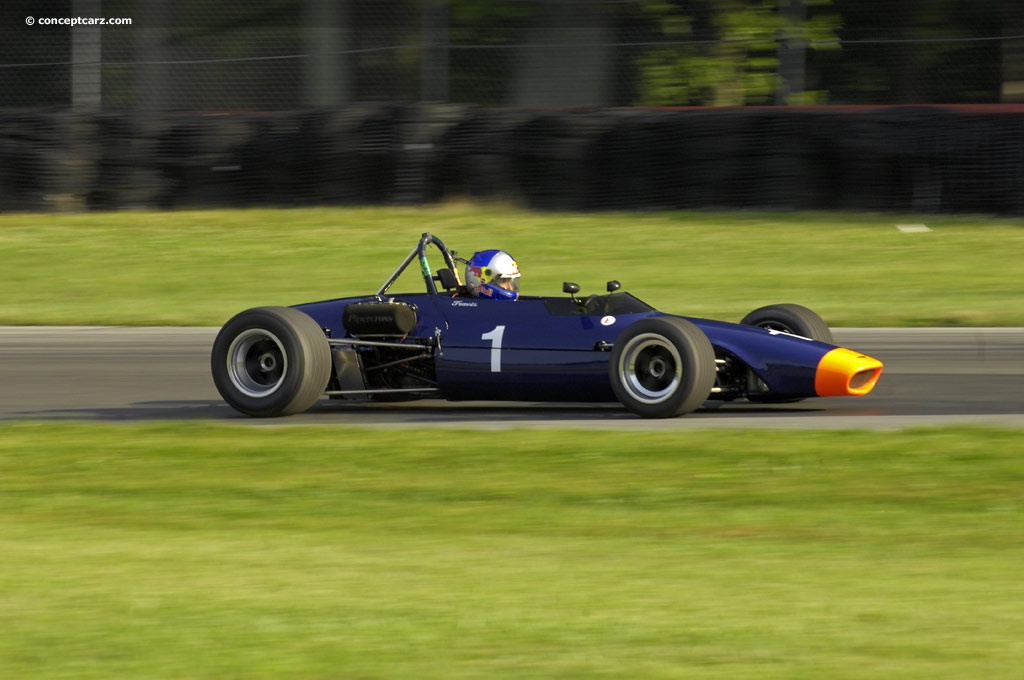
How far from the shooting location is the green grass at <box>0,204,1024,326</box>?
51.7 feet

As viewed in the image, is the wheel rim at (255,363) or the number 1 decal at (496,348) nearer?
the number 1 decal at (496,348)

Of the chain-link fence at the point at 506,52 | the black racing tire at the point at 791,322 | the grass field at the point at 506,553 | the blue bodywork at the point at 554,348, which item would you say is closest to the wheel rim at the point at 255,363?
the grass field at the point at 506,553

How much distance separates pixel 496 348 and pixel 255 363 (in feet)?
4.71

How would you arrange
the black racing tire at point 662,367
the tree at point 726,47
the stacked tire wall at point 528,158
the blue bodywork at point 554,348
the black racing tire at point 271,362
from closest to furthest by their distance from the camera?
1. the black racing tire at point 662,367
2. the blue bodywork at point 554,348
3. the black racing tire at point 271,362
4. the stacked tire wall at point 528,158
5. the tree at point 726,47

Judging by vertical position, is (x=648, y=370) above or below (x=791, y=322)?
below

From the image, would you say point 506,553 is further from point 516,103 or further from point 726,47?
point 726,47

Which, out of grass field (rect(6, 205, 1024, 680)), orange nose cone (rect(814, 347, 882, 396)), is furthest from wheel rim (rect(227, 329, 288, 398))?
orange nose cone (rect(814, 347, 882, 396))

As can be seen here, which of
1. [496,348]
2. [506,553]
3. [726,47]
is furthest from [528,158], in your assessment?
[506,553]

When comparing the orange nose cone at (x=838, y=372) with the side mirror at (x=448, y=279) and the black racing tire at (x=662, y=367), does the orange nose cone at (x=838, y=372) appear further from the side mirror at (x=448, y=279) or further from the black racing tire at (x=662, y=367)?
the side mirror at (x=448, y=279)

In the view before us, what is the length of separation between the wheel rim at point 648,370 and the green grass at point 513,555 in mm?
550

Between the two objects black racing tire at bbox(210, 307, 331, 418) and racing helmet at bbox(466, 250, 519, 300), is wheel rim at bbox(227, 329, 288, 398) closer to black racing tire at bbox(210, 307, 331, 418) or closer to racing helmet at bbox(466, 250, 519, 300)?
black racing tire at bbox(210, 307, 331, 418)

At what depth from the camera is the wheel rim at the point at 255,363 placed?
926 cm

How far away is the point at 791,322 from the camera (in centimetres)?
952

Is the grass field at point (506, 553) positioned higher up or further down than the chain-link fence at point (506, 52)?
further down
